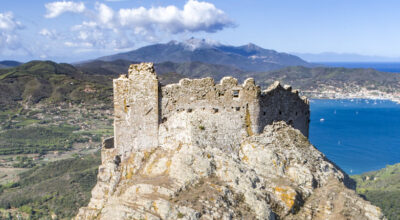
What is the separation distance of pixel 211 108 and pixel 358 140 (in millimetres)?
155178

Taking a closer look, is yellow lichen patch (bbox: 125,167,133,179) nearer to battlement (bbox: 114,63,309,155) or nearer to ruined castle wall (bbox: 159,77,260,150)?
battlement (bbox: 114,63,309,155)

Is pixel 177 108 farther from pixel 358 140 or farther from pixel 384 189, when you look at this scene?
pixel 358 140

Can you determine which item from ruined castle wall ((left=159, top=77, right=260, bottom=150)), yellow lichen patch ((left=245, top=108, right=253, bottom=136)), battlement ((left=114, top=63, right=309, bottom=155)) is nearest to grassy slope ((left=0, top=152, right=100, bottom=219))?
battlement ((left=114, top=63, right=309, bottom=155))

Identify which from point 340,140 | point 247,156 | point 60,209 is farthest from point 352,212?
point 340,140

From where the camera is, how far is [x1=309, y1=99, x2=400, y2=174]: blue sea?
127262 mm

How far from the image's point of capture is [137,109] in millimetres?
14852

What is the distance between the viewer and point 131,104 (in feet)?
48.7

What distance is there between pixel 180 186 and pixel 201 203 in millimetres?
1085

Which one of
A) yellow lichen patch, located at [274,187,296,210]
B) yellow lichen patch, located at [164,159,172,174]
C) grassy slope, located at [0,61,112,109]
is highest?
yellow lichen patch, located at [164,159,172,174]

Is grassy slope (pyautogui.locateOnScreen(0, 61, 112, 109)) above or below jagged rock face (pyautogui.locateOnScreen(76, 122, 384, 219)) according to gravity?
below

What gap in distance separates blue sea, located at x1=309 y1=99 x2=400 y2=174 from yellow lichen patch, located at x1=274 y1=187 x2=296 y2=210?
115762 mm

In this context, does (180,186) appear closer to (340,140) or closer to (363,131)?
(340,140)

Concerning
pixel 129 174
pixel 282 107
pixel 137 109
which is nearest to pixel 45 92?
pixel 137 109

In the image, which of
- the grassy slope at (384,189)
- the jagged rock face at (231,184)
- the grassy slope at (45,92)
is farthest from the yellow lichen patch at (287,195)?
the grassy slope at (45,92)
